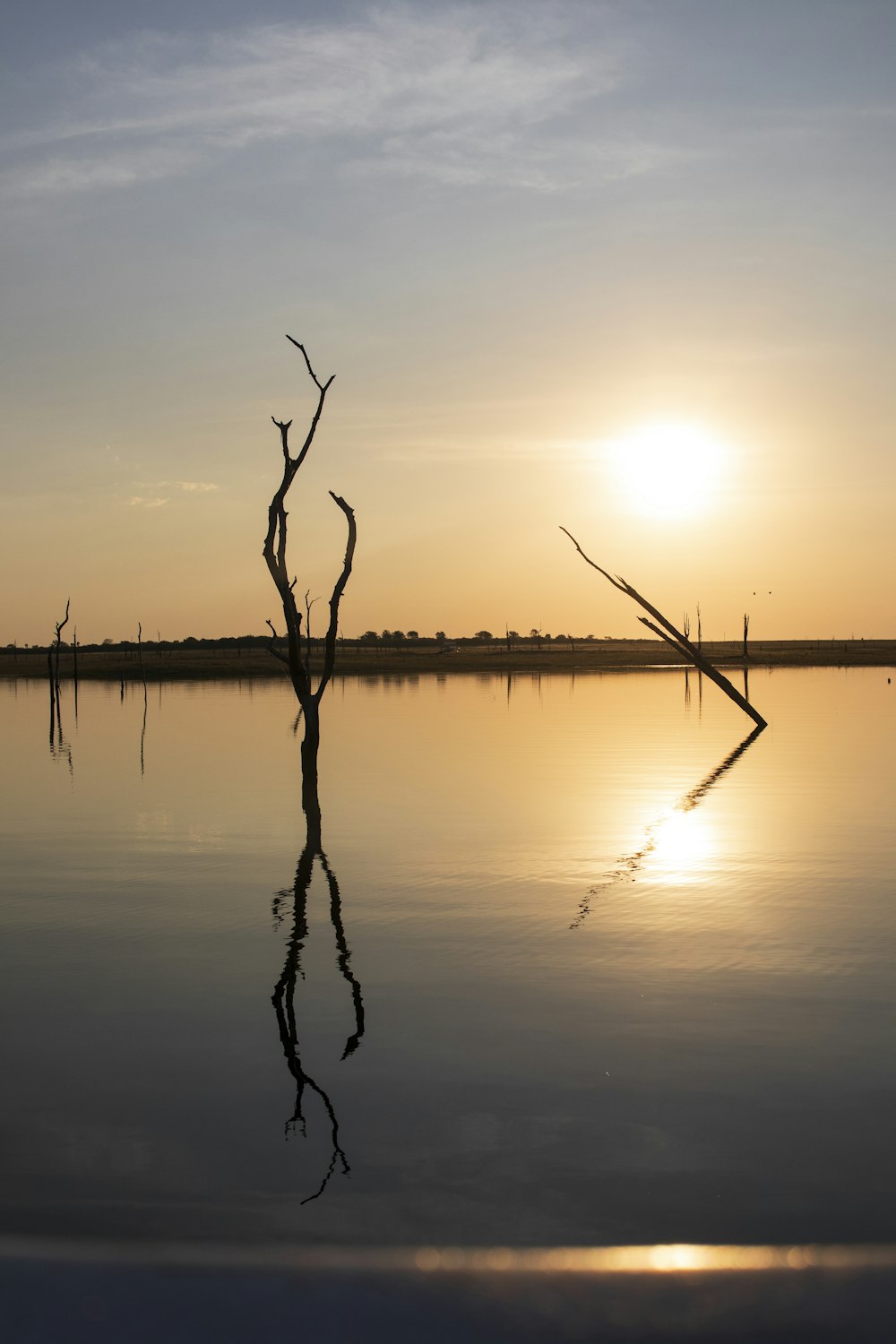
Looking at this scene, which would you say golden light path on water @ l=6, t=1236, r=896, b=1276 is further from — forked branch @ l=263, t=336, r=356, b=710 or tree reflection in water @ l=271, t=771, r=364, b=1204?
forked branch @ l=263, t=336, r=356, b=710

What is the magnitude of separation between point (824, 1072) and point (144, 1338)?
4096 mm

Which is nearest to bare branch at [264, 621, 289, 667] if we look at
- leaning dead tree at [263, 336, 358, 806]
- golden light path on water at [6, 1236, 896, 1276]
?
leaning dead tree at [263, 336, 358, 806]

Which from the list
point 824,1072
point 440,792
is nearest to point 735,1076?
point 824,1072

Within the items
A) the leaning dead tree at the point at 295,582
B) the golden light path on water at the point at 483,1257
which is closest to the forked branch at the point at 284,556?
the leaning dead tree at the point at 295,582

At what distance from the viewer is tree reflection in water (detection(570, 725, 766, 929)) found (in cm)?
1202

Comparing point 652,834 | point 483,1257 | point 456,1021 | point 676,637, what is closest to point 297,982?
point 456,1021

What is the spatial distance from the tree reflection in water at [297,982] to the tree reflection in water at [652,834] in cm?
239

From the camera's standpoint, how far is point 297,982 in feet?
29.4

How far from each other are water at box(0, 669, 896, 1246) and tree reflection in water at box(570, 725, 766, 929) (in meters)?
0.09

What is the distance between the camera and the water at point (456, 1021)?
5.23 metres

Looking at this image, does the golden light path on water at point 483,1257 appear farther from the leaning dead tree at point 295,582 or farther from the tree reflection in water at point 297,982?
the leaning dead tree at point 295,582

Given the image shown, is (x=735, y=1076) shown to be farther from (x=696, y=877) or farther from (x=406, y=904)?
(x=696, y=877)

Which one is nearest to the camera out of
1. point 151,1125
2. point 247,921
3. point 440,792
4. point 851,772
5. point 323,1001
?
point 151,1125

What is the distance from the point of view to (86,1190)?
5.32 meters
